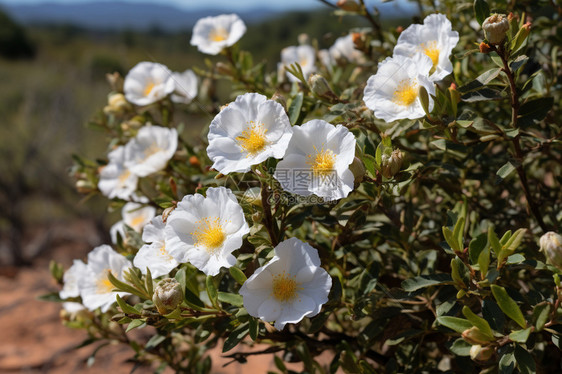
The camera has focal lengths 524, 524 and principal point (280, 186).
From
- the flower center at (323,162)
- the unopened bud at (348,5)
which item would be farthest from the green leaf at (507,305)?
the unopened bud at (348,5)

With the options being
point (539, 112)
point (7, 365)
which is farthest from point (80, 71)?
point (539, 112)

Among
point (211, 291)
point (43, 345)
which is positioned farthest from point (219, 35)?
point (43, 345)

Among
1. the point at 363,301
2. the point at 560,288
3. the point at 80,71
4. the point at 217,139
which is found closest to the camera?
the point at 560,288

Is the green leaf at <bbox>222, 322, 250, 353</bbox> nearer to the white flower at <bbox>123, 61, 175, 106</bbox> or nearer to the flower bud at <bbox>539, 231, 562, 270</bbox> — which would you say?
the flower bud at <bbox>539, 231, 562, 270</bbox>

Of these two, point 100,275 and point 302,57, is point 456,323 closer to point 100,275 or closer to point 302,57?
point 100,275

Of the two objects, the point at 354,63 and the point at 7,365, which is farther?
the point at 7,365

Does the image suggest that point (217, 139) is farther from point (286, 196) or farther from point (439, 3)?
point (439, 3)

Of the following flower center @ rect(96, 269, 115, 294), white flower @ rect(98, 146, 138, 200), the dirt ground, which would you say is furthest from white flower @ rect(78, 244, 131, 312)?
the dirt ground
